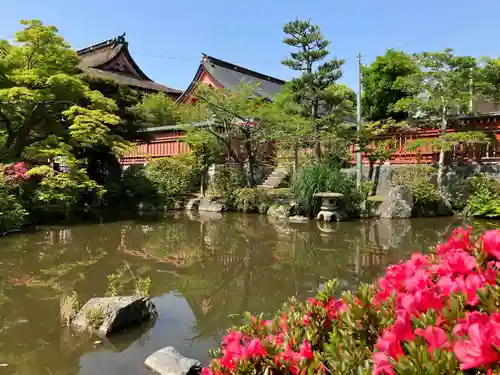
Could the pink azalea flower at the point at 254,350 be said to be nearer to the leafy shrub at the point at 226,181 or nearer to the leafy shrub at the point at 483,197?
the leafy shrub at the point at 483,197

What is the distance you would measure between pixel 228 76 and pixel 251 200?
1314 centimetres

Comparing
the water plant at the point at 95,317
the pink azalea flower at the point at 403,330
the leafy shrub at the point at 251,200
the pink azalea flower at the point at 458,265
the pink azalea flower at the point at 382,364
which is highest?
the pink azalea flower at the point at 458,265

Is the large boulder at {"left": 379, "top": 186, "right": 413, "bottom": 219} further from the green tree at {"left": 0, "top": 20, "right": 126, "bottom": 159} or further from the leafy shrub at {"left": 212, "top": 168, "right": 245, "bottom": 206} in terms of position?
the green tree at {"left": 0, "top": 20, "right": 126, "bottom": 159}

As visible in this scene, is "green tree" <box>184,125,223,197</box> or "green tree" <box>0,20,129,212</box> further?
"green tree" <box>184,125,223,197</box>

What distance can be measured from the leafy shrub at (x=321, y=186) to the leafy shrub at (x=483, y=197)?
3.27 metres

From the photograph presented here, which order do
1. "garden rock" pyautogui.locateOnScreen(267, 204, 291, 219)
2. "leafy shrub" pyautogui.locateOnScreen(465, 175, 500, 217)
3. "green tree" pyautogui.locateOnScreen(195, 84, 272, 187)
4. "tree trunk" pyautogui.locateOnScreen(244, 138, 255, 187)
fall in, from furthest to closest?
"tree trunk" pyautogui.locateOnScreen(244, 138, 255, 187) < "green tree" pyautogui.locateOnScreen(195, 84, 272, 187) < "garden rock" pyautogui.locateOnScreen(267, 204, 291, 219) < "leafy shrub" pyautogui.locateOnScreen(465, 175, 500, 217)

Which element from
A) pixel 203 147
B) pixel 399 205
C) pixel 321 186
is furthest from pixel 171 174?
pixel 399 205

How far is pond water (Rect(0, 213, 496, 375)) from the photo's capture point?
395 cm

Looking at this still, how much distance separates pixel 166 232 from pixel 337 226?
→ 459cm

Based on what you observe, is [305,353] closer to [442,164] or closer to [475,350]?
[475,350]

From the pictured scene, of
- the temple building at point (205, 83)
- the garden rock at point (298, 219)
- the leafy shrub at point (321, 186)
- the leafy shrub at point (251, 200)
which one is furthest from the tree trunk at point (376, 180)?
the temple building at point (205, 83)

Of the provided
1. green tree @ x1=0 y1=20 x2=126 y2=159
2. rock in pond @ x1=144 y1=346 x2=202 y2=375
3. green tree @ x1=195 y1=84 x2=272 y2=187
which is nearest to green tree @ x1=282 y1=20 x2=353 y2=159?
green tree @ x1=195 y1=84 x2=272 y2=187

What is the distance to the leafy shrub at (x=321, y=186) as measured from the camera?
12570 millimetres

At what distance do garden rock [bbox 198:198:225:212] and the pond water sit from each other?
2263 millimetres
